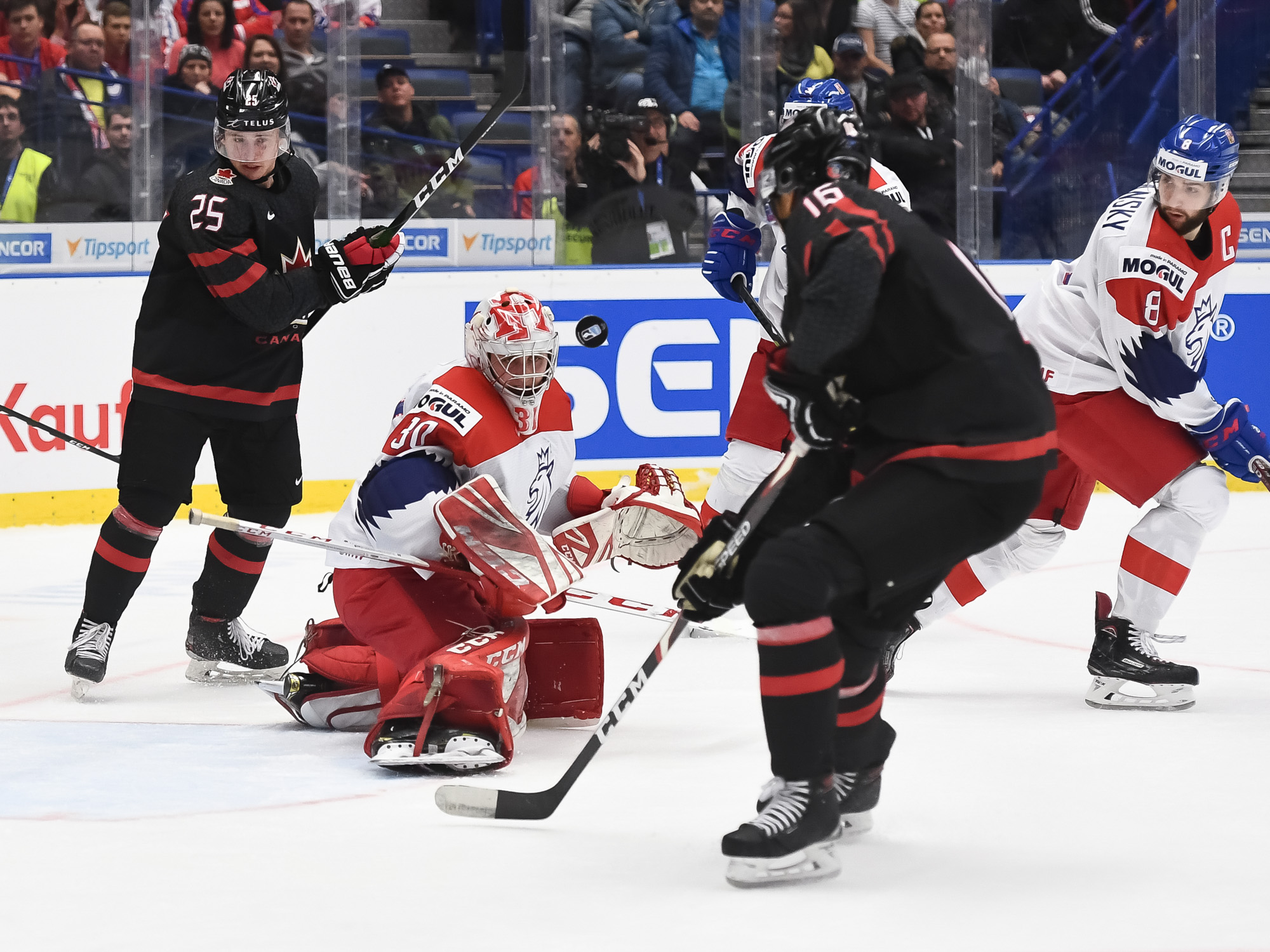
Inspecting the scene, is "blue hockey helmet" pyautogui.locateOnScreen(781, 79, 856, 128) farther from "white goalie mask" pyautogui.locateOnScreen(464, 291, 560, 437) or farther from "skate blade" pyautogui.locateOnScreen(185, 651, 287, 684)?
"skate blade" pyautogui.locateOnScreen(185, 651, 287, 684)

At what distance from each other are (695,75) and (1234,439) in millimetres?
3805

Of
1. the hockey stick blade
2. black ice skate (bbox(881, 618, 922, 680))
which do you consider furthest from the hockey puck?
the hockey stick blade

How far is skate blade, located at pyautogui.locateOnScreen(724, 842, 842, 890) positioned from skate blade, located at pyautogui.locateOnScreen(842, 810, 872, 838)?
0.70 ft

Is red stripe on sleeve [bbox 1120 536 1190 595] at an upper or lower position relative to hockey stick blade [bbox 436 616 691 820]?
upper

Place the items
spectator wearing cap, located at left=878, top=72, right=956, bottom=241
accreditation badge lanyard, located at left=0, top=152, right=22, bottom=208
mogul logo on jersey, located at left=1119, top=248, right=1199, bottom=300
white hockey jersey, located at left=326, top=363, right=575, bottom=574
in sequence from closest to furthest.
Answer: white hockey jersey, located at left=326, top=363, right=575, bottom=574 < mogul logo on jersey, located at left=1119, top=248, right=1199, bottom=300 < accreditation badge lanyard, located at left=0, top=152, right=22, bottom=208 < spectator wearing cap, located at left=878, top=72, right=956, bottom=241

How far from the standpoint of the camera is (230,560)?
3.89 meters

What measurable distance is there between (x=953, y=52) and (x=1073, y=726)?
4.27 meters

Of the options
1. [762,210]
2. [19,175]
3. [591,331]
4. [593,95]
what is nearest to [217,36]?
[19,175]

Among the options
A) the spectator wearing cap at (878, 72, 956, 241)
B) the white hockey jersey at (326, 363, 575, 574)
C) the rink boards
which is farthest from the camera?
the spectator wearing cap at (878, 72, 956, 241)

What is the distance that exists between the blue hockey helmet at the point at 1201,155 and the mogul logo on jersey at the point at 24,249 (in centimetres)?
397

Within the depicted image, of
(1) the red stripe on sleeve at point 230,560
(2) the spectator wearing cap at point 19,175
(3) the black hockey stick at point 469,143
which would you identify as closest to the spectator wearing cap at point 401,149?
(2) the spectator wearing cap at point 19,175

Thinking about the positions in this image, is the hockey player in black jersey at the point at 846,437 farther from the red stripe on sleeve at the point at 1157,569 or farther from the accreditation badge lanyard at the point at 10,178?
the accreditation badge lanyard at the point at 10,178

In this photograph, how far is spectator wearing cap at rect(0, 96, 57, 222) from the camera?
235 inches

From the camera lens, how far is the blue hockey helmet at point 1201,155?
3463 mm
